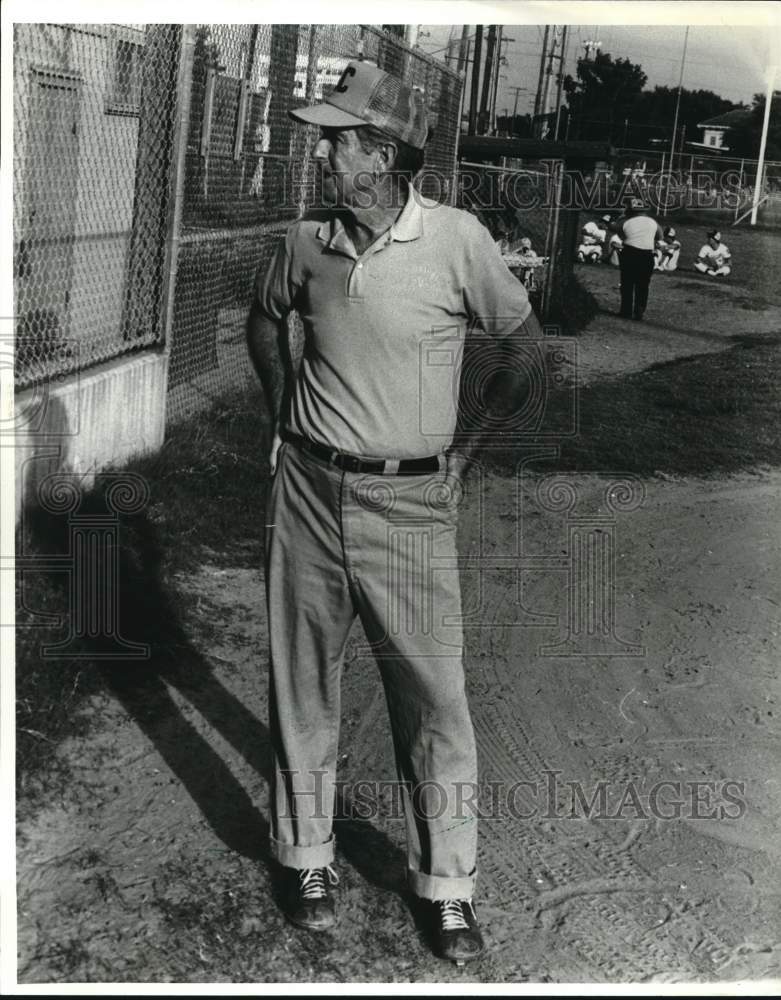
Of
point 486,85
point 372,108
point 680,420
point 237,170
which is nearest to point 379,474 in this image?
point 372,108

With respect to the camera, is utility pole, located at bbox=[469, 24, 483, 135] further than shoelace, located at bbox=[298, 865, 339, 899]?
Yes

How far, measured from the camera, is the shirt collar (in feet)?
10.2

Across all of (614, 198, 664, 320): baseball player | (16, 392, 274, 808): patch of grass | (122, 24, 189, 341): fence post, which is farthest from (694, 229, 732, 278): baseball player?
(122, 24, 189, 341): fence post

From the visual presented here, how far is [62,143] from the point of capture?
6.33m

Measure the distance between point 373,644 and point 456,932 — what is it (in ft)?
2.49

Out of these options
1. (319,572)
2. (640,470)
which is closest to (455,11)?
(319,572)

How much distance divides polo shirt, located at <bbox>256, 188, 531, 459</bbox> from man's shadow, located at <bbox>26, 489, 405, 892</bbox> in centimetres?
102

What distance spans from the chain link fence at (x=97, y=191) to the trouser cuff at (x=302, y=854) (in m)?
2.83

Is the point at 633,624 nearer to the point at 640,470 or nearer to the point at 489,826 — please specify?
the point at 489,826

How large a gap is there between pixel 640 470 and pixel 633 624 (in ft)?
9.51

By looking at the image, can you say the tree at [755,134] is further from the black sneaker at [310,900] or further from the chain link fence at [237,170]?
the black sneaker at [310,900]

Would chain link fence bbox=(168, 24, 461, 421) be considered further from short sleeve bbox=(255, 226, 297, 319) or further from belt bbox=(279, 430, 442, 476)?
belt bbox=(279, 430, 442, 476)

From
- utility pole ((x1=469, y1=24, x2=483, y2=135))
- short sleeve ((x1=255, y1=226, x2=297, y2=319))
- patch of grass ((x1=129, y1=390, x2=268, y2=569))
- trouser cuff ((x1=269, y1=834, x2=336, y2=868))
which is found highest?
utility pole ((x1=469, y1=24, x2=483, y2=135))

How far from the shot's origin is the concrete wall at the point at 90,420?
17.3 ft
